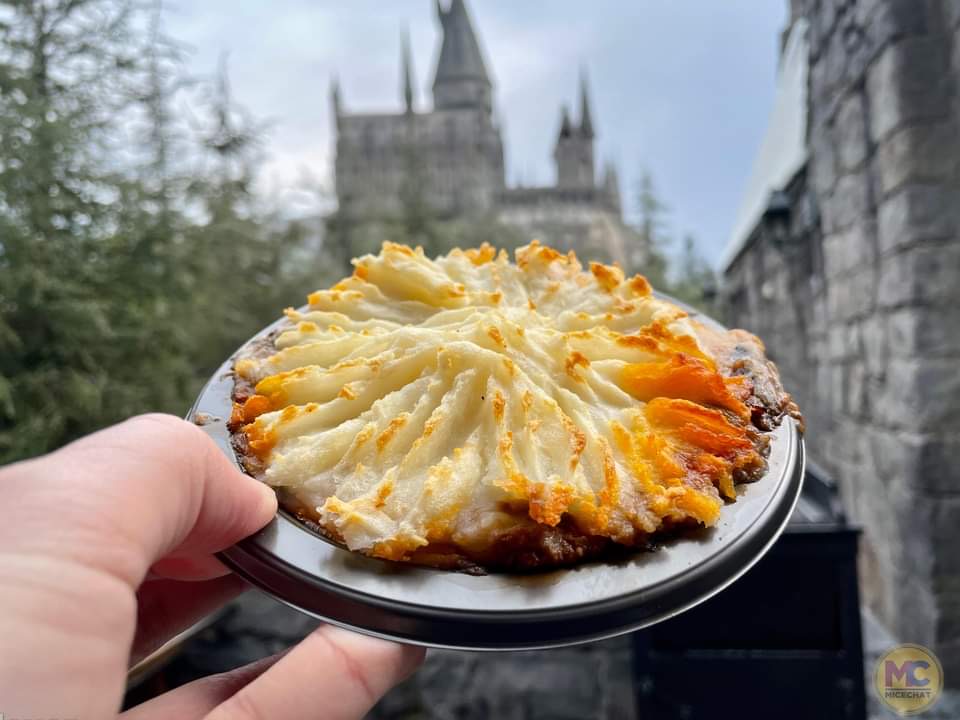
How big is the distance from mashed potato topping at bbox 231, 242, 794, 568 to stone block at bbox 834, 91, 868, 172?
2.61 metres

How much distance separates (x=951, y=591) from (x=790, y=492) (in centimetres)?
248

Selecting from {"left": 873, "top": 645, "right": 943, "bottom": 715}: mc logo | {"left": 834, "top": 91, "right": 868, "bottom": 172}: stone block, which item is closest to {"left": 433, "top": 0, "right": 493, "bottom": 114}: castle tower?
{"left": 834, "top": 91, "right": 868, "bottom": 172}: stone block

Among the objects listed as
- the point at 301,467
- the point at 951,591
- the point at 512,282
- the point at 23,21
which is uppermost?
the point at 23,21

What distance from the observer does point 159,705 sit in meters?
0.71

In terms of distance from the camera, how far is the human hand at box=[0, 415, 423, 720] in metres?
0.48

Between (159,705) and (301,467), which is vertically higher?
(301,467)

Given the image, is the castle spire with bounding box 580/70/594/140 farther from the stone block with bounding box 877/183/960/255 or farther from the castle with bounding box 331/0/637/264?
the stone block with bounding box 877/183/960/255

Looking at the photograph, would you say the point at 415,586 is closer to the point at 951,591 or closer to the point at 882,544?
the point at 951,591

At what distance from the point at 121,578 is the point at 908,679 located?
2.97m

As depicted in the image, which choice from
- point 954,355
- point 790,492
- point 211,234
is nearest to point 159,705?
point 790,492

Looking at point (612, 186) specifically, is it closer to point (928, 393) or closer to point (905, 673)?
point (928, 393)

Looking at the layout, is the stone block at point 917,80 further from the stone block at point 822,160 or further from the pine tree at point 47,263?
the pine tree at point 47,263

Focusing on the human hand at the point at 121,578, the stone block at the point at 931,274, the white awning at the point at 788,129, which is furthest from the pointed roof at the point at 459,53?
the human hand at the point at 121,578

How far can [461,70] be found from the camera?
34.4m
